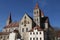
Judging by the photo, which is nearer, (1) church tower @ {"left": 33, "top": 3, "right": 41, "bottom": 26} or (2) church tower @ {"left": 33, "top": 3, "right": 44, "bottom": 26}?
(2) church tower @ {"left": 33, "top": 3, "right": 44, "bottom": 26}

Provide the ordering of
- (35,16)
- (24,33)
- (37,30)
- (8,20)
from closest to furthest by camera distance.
Result: (37,30)
(24,33)
(35,16)
(8,20)

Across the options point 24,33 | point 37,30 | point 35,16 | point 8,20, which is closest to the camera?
point 37,30

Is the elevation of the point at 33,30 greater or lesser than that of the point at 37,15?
lesser

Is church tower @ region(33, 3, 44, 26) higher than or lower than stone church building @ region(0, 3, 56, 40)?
higher

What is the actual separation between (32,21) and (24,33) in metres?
8.58

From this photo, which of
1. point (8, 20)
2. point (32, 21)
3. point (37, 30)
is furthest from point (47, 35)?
point (8, 20)

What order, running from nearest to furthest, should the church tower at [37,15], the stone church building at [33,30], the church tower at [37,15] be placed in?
the stone church building at [33,30] < the church tower at [37,15] < the church tower at [37,15]

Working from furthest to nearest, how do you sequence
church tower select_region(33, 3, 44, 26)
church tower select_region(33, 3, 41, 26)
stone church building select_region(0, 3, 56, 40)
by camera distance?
1. church tower select_region(33, 3, 41, 26)
2. church tower select_region(33, 3, 44, 26)
3. stone church building select_region(0, 3, 56, 40)

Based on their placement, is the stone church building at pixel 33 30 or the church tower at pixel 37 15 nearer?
the stone church building at pixel 33 30

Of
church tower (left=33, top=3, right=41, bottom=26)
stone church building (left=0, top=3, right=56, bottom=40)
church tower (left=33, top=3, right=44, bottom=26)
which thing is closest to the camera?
stone church building (left=0, top=3, right=56, bottom=40)

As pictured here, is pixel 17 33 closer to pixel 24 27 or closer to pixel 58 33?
pixel 24 27

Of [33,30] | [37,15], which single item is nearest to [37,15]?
[37,15]

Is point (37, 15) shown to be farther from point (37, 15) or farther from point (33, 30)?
point (33, 30)

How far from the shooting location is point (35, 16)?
99.4 metres
